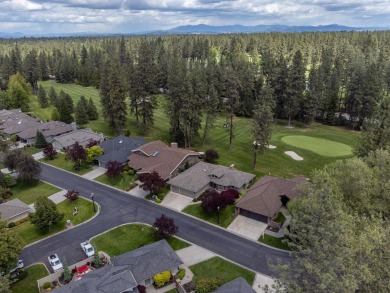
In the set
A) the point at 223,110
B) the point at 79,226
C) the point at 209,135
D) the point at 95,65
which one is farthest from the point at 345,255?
the point at 95,65

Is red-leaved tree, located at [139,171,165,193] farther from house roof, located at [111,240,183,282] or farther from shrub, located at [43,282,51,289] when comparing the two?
shrub, located at [43,282,51,289]

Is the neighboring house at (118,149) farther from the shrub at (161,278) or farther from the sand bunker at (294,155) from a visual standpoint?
the sand bunker at (294,155)

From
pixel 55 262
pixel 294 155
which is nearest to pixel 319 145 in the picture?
pixel 294 155

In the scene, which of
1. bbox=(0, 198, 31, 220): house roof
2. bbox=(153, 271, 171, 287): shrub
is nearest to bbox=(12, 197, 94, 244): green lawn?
bbox=(0, 198, 31, 220): house roof

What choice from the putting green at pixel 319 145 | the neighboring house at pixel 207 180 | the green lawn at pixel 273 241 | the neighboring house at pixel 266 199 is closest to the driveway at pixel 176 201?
the neighboring house at pixel 207 180

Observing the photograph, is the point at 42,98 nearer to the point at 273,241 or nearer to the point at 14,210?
the point at 14,210

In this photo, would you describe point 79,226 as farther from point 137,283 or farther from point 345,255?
point 345,255
